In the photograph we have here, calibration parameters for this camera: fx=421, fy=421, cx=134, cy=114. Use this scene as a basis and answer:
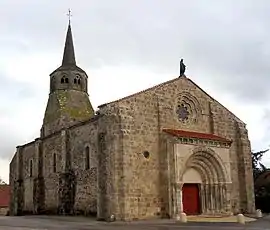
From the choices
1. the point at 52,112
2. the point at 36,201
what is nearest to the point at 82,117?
the point at 52,112

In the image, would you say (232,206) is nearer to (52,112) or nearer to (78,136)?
(78,136)

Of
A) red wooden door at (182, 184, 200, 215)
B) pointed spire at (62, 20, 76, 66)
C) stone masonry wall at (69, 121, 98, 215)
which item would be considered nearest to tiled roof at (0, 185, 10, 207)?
pointed spire at (62, 20, 76, 66)

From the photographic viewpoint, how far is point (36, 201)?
36594mm

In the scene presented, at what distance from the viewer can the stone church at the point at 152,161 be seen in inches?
1043

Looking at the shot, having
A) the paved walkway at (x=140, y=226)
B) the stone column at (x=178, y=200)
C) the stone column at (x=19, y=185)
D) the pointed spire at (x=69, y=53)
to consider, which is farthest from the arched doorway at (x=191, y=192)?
the pointed spire at (x=69, y=53)

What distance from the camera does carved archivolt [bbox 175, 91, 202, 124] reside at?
101 ft

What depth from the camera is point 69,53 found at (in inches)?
1868

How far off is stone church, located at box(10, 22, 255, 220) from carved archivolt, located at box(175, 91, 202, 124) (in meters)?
0.07

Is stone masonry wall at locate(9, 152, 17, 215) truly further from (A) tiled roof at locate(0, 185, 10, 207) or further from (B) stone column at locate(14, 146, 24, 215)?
(A) tiled roof at locate(0, 185, 10, 207)

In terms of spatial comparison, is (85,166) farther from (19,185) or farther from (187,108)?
(19,185)

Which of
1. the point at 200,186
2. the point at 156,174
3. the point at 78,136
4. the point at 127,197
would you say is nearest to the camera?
the point at 127,197

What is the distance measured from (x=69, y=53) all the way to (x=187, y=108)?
67.6ft

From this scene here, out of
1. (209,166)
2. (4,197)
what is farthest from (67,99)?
(4,197)

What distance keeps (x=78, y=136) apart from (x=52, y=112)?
41.7 ft
